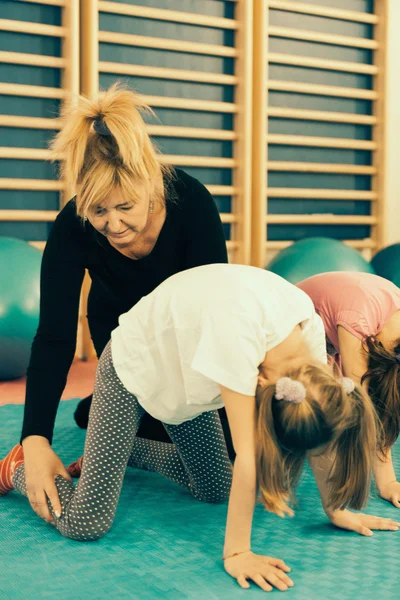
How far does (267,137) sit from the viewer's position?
3.96 m

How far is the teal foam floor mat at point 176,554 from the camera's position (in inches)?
50.7

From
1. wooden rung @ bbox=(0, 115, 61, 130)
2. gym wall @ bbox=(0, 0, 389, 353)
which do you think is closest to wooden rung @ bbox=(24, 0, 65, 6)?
gym wall @ bbox=(0, 0, 389, 353)

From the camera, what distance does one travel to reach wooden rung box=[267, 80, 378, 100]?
13.1ft

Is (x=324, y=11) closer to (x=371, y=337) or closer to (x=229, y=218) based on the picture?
(x=229, y=218)

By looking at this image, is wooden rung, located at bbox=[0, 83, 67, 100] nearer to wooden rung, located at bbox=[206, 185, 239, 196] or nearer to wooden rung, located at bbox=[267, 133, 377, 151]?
wooden rung, located at bbox=[206, 185, 239, 196]

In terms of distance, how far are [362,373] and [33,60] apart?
7.67 feet

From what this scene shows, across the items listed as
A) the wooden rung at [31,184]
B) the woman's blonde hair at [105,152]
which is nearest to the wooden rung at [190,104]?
the wooden rung at [31,184]

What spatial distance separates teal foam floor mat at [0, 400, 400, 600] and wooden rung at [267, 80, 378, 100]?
270cm

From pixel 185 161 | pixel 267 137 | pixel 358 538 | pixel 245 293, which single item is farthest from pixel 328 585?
pixel 267 137

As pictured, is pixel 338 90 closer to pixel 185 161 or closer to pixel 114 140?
pixel 185 161

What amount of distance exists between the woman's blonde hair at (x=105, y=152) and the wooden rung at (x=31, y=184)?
183 cm

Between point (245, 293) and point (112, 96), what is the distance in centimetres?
57

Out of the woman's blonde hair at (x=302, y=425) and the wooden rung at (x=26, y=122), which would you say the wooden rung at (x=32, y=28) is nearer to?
the wooden rung at (x=26, y=122)

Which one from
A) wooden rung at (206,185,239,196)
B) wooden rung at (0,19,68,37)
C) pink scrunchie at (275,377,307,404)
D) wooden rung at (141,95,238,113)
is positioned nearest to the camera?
pink scrunchie at (275,377,307,404)
